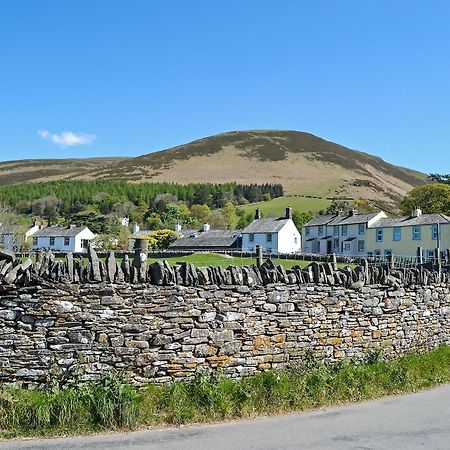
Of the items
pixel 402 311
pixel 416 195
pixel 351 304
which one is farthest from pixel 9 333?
pixel 416 195

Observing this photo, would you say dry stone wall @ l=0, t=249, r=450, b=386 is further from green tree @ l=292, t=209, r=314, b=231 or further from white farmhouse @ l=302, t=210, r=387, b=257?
green tree @ l=292, t=209, r=314, b=231

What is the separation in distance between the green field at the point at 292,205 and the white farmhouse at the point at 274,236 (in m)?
50.5

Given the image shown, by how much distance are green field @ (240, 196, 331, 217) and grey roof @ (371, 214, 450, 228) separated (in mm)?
62622

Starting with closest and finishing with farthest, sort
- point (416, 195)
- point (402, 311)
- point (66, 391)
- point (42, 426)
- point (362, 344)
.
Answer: point (42, 426) < point (66, 391) < point (362, 344) < point (402, 311) < point (416, 195)

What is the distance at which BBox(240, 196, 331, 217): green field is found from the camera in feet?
455

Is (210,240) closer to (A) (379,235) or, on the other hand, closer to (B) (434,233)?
(A) (379,235)

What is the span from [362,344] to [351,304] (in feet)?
3.14

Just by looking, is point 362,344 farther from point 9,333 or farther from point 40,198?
point 40,198

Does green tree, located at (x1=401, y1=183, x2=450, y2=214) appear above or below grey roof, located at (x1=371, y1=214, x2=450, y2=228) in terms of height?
above

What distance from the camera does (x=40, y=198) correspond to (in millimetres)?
177000

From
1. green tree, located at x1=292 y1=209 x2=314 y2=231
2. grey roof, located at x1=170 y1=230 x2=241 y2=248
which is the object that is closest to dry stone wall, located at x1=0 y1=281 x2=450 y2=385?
grey roof, located at x1=170 y1=230 x2=241 y2=248

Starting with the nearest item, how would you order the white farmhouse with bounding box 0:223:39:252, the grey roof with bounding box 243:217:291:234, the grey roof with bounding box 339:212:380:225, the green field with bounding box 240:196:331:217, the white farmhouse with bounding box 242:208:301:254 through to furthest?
the white farmhouse with bounding box 0:223:39:252, the grey roof with bounding box 339:212:380:225, the white farmhouse with bounding box 242:208:301:254, the grey roof with bounding box 243:217:291:234, the green field with bounding box 240:196:331:217

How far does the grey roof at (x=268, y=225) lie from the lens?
268 ft

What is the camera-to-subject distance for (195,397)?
9.04m
